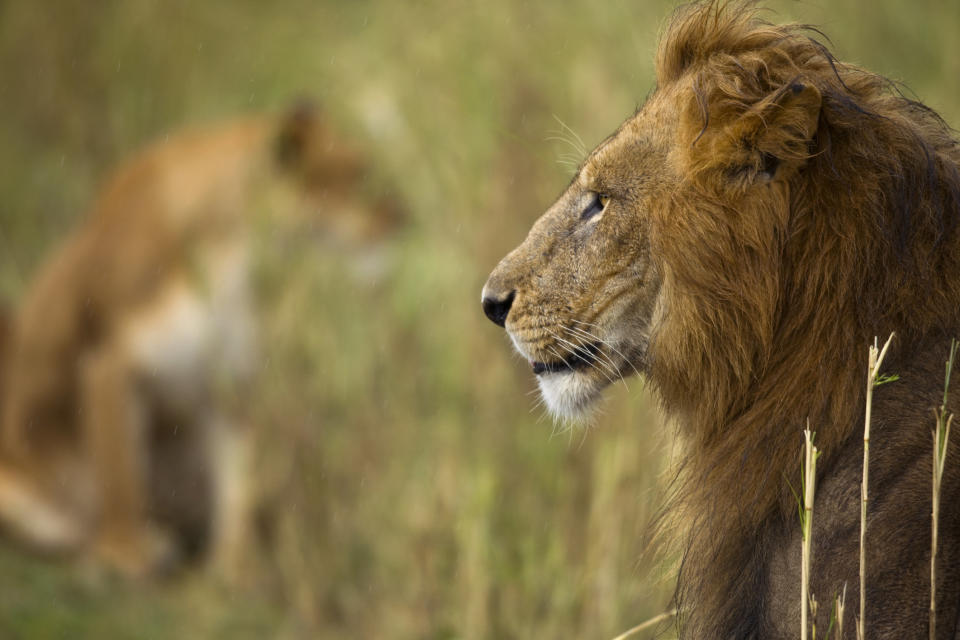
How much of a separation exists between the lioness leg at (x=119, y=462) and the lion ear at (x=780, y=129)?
4.69m

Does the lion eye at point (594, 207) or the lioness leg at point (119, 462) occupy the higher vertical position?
the lion eye at point (594, 207)

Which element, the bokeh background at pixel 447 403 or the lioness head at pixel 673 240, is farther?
the bokeh background at pixel 447 403

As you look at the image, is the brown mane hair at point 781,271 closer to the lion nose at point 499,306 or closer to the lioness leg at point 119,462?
the lion nose at point 499,306

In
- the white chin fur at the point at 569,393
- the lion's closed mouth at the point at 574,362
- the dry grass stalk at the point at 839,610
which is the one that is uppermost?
the lion's closed mouth at the point at 574,362

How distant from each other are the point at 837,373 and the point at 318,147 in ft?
17.3

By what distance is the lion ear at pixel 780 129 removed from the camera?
2148 mm

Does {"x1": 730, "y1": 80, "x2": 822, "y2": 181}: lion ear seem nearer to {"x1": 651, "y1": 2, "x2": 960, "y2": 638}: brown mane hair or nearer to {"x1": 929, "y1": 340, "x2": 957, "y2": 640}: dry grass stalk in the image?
{"x1": 651, "y1": 2, "x2": 960, "y2": 638}: brown mane hair

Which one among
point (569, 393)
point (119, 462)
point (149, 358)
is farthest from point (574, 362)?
point (119, 462)

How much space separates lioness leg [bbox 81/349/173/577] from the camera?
245 inches

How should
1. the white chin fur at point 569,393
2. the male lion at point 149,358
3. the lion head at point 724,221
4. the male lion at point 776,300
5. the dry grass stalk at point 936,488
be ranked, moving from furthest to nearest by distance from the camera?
the male lion at point 149,358, the white chin fur at point 569,393, the lion head at point 724,221, the male lion at point 776,300, the dry grass stalk at point 936,488

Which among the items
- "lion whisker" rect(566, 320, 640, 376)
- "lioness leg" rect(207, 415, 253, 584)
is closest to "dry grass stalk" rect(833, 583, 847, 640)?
"lion whisker" rect(566, 320, 640, 376)

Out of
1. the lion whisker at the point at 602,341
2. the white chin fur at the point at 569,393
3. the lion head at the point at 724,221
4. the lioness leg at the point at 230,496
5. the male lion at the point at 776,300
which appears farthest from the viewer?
the lioness leg at the point at 230,496

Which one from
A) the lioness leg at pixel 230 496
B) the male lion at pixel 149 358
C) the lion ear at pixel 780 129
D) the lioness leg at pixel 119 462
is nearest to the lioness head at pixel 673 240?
the lion ear at pixel 780 129

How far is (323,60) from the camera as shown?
9.52 metres
